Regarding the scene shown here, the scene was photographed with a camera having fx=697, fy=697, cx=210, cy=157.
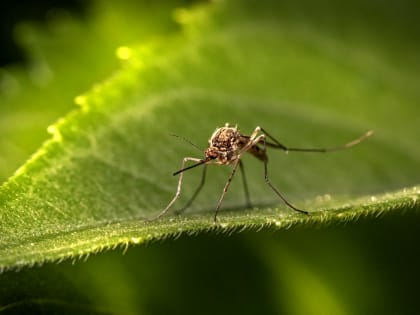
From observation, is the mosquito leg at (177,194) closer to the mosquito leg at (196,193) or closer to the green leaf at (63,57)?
the mosquito leg at (196,193)

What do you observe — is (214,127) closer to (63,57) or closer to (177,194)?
(177,194)

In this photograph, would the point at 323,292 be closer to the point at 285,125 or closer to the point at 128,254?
the point at 128,254

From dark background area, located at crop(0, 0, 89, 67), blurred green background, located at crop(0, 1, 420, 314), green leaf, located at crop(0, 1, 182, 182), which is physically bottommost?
blurred green background, located at crop(0, 1, 420, 314)

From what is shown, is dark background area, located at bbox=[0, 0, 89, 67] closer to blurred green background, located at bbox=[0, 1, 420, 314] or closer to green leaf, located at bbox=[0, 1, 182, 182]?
green leaf, located at bbox=[0, 1, 182, 182]

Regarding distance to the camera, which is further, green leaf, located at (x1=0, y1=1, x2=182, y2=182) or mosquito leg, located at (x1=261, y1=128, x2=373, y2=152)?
green leaf, located at (x1=0, y1=1, x2=182, y2=182)

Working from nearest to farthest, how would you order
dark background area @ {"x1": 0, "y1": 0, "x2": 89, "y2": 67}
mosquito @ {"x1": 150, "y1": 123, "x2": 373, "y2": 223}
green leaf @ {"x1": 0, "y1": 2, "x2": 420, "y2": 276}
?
green leaf @ {"x1": 0, "y1": 2, "x2": 420, "y2": 276}
mosquito @ {"x1": 150, "y1": 123, "x2": 373, "y2": 223}
dark background area @ {"x1": 0, "y1": 0, "x2": 89, "y2": 67}

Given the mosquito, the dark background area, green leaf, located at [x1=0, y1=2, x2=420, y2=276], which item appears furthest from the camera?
the dark background area

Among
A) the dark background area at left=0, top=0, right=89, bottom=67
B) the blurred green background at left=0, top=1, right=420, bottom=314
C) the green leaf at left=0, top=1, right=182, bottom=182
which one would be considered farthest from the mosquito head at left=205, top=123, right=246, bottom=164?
the dark background area at left=0, top=0, right=89, bottom=67

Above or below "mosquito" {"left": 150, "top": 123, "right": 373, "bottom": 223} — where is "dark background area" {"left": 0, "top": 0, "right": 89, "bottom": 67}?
above
